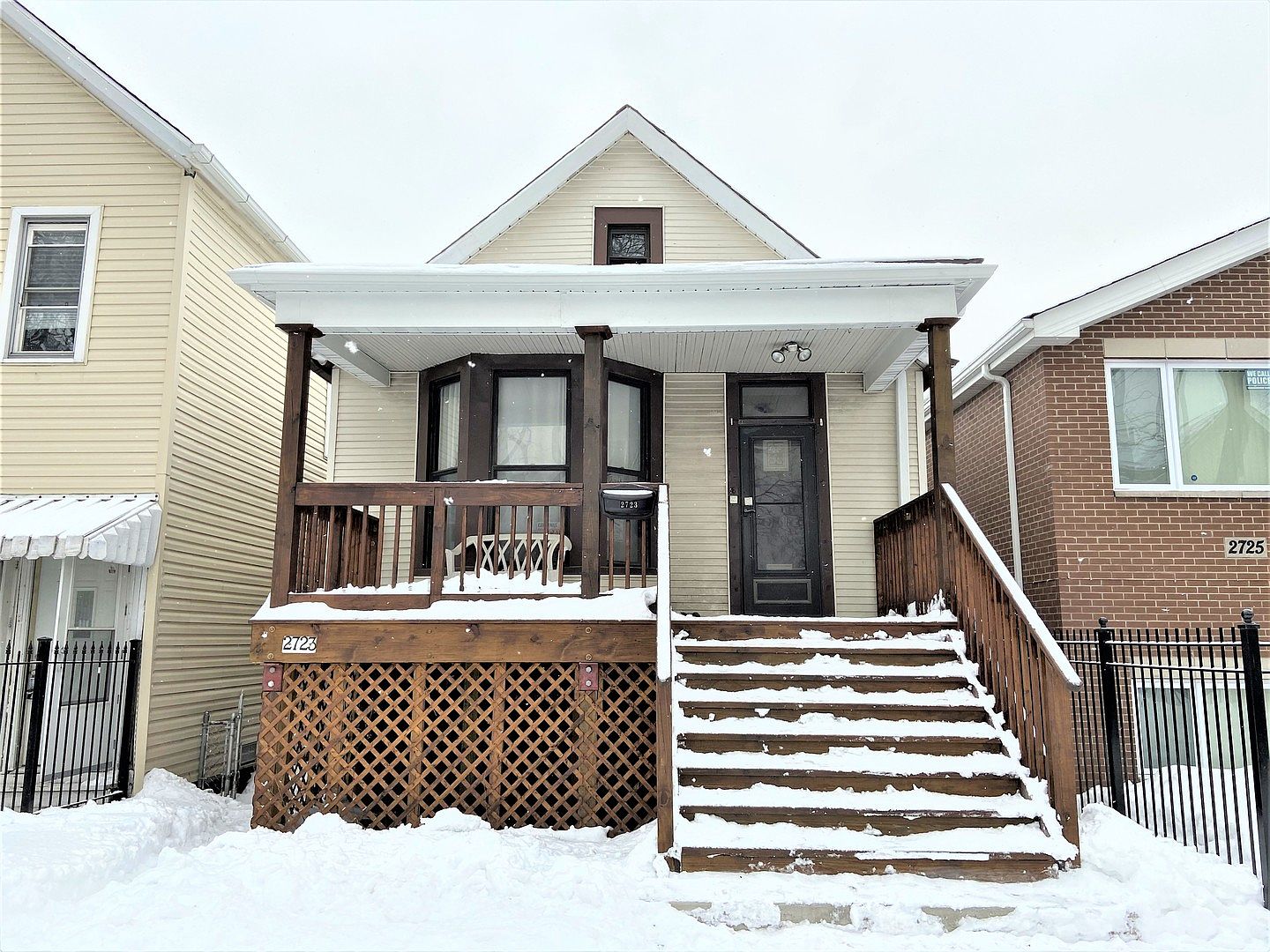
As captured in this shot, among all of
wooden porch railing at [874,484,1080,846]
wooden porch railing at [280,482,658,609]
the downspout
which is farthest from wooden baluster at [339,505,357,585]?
the downspout

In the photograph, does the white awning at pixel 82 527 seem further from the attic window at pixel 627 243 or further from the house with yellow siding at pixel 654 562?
the attic window at pixel 627 243

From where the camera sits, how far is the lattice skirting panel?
6.21 meters

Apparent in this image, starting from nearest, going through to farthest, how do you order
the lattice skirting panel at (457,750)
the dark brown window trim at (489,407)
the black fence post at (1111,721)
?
1. the black fence post at (1111,721)
2. the lattice skirting panel at (457,750)
3. the dark brown window trim at (489,407)

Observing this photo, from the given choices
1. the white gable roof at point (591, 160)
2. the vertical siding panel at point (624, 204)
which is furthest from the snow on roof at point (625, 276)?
the vertical siding panel at point (624, 204)

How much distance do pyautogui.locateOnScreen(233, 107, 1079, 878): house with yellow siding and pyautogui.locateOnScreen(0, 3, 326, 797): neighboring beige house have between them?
153 centimetres

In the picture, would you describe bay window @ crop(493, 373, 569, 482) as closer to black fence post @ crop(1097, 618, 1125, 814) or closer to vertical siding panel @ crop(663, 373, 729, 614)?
vertical siding panel @ crop(663, 373, 729, 614)

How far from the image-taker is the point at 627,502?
22.4 feet

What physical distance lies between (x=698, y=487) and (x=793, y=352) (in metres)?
1.67

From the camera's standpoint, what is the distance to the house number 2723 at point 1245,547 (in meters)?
8.03

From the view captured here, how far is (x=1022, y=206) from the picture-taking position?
59.6 meters

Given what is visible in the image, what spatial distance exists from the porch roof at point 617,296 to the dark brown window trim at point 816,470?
1.78 meters

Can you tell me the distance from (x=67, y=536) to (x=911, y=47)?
59.7 metres

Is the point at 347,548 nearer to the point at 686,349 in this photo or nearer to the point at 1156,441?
the point at 686,349

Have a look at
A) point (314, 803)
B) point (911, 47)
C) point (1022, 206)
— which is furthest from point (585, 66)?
point (314, 803)
